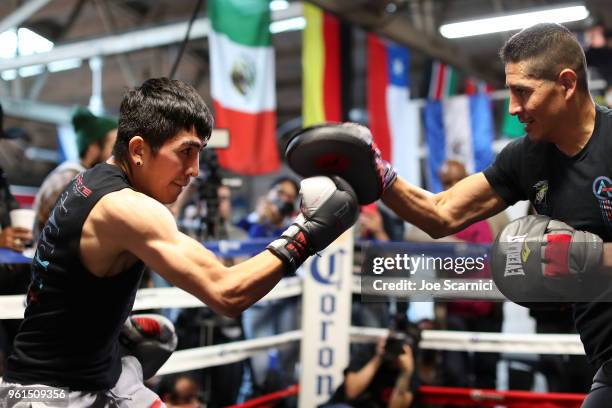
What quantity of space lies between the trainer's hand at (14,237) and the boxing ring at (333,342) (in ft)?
2.42

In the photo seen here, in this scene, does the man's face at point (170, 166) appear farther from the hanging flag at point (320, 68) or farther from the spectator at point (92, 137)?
the hanging flag at point (320, 68)

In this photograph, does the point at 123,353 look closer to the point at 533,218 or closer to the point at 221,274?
the point at 221,274

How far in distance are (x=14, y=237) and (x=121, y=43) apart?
6.68 meters

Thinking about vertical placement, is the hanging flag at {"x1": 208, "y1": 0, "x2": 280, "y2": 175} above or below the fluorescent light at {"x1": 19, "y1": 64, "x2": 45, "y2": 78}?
below

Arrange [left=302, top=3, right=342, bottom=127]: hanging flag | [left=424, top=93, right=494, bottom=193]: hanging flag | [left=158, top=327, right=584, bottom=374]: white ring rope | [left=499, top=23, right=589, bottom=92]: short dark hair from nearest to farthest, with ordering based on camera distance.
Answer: [left=499, top=23, right=589, bottom=92]: short dark hair < [left=158, top=327, right=584, bottom=374]: white ring rope < [left=302, top=3, right=342, bottom=127]: hanging flag < [left=424, top=93, right=494, bottom=193]: hanging flag

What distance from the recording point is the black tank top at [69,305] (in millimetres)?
1566

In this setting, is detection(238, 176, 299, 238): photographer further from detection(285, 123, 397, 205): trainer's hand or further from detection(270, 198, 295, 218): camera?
detection(285, 123, 397, 205): trainer's hand

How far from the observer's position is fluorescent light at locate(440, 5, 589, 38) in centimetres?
720

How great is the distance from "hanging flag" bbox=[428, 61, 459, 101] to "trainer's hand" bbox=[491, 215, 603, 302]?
6605 millimetres

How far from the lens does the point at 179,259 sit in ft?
4.86

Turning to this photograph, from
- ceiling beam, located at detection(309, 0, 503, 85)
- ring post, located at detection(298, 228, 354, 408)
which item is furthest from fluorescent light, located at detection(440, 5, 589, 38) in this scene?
ring post, located at detection(298, 228, 354, 408)

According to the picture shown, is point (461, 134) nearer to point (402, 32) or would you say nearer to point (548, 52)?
point (402, 32)

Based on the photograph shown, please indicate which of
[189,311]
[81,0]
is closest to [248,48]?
[189,311]

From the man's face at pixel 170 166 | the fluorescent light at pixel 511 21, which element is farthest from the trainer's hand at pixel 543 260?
the fluorescent light at pixel 511 21
